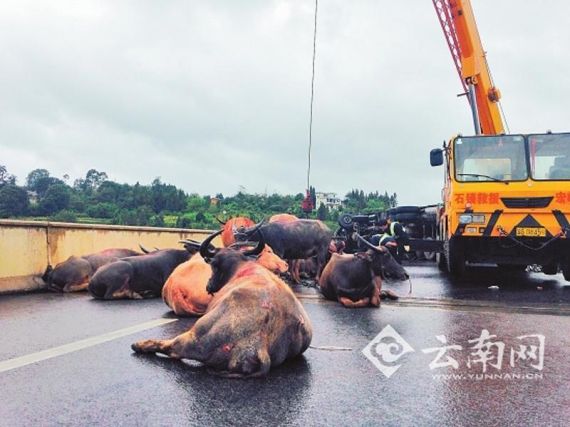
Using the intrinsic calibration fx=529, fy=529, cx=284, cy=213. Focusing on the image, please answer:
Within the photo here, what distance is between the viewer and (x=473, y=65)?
15.5m

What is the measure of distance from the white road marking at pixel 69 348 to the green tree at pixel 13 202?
677 inches

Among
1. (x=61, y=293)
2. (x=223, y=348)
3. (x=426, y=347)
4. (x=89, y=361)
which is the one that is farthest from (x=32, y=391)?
(x=61, y=293)

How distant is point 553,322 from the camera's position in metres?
6.44

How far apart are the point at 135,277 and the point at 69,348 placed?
4026 millimetres

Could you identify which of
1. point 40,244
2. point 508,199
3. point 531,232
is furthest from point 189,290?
point 531,232

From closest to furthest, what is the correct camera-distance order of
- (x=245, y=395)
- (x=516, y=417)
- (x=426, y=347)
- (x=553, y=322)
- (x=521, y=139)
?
(x=516, y=417) < (x=245, y=395) < (x=426, y=347) < (x=553, y=322) < (x=521, y=139)

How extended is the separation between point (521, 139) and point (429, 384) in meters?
9.02

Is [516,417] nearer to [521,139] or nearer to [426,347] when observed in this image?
[426,347]

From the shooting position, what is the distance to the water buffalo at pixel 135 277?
8617 mm

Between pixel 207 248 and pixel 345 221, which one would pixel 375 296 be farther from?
pixel 345 221

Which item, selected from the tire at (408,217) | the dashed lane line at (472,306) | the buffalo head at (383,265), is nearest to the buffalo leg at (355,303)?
the dashed lane line at (472,306)

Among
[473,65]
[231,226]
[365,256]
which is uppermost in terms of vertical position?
[473,65]

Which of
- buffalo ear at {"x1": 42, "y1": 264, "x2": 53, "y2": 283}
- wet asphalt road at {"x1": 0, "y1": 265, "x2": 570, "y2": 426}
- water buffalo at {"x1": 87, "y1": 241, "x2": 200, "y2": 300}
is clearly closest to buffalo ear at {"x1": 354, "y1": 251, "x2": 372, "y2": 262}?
wet asphalt road at {"x1": 0, "y1": 265, "x2": 570, "y2": 426}

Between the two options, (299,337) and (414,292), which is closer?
(299,337)
